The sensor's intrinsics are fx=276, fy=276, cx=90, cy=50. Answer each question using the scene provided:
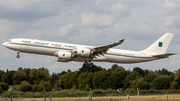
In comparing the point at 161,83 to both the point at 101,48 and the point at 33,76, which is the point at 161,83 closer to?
the point at 101,48

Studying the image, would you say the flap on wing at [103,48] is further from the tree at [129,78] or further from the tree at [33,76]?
the tree at [33,76]

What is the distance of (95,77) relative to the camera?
10556 centimetres

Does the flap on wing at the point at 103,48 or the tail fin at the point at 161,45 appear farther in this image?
the tail fin at the point at 161,45

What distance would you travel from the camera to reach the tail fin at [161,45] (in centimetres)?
5784

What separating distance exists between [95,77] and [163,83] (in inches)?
1106

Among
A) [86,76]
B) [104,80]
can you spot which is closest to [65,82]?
[86,76]

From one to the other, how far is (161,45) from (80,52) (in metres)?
18.8

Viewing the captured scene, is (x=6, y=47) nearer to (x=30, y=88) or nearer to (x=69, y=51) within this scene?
(x=69, y=51)

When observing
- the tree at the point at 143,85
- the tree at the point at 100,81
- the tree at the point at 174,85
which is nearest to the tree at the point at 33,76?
the tree at the point at 100,81

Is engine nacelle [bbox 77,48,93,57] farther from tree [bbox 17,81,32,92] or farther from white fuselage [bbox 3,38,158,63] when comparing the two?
tree [bbox 17,81,32,92]

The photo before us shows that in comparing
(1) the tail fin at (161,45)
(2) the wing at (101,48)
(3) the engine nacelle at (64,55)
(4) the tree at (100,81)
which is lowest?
(4) the tree at (100,81)

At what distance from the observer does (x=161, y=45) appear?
2297 inches

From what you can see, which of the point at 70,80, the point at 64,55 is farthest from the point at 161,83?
the point at 70,80

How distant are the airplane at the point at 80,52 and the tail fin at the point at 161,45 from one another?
2279mm
